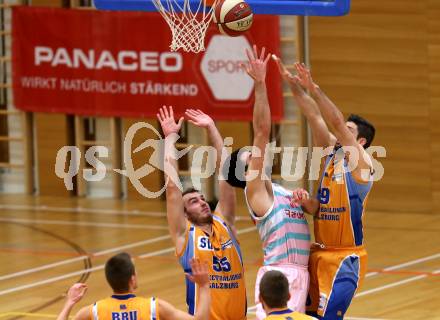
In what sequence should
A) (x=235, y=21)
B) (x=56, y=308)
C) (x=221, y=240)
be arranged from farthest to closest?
(x=56, y=308) < (x=235, y=21) < (x=221, y=240)

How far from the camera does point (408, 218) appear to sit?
700 inches

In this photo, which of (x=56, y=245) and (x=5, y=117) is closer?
(x=56, y=245)

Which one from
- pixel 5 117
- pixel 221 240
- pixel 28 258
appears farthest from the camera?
pixel 5 117

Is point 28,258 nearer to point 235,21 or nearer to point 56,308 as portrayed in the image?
point 56,308

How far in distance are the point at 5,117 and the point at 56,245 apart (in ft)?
15.4

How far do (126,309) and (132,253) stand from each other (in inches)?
309

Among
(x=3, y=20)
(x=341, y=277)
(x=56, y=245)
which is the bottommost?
(x=56, y=245)

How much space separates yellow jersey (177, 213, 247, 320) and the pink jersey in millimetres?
271

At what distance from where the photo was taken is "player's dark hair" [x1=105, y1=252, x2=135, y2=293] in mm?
8023

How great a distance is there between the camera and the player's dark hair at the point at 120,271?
802 centimetres

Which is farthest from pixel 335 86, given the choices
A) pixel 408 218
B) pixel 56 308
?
pixel 56 308

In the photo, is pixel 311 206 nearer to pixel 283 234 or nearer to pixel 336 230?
pixel 336 230

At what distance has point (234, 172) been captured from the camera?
9.68m

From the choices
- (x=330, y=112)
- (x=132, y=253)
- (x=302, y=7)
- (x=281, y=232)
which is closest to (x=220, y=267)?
(x=281, y=232)
